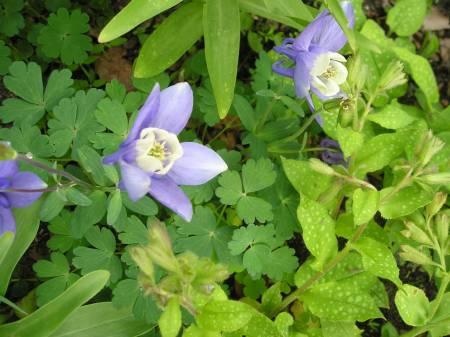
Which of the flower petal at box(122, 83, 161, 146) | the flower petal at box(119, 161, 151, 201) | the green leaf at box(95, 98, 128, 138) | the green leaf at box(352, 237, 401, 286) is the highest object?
the flower petal at box(122, 83, 161, 146)

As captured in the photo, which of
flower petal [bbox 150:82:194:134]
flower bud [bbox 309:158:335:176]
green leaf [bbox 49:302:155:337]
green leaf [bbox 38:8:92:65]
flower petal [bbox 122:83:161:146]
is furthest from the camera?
green leaf [bbox 38:8:92:65]

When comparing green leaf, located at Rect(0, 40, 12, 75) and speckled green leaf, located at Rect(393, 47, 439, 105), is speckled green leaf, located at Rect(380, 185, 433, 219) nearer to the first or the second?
speckled green leaf, located at Rect(393, 47, 439, 105)

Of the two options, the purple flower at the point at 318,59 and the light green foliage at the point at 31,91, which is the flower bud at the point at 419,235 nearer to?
the purple flower at the point at 318,59

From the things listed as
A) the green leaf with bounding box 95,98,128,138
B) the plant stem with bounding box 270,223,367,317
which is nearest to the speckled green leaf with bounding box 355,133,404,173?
the plant stem with bounding box 270,223,367,317

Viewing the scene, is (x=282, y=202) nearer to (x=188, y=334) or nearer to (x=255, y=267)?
(x=255, y=267)

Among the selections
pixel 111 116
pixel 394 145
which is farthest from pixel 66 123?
pixel 394 145

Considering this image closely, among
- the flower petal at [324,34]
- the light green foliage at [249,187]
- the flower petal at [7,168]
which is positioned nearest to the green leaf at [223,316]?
the light green foliage at [249,187]
